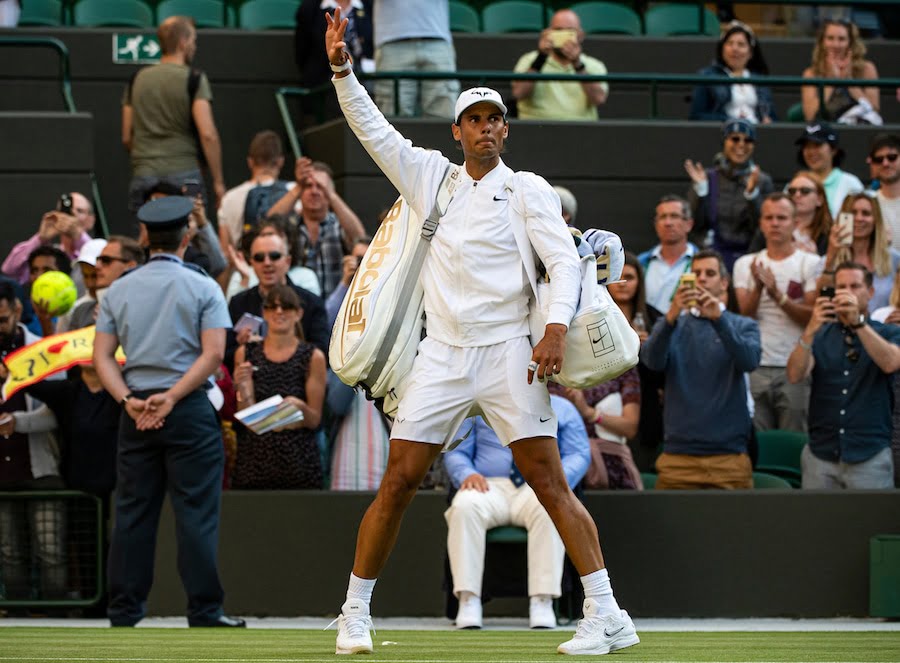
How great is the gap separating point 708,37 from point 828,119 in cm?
208

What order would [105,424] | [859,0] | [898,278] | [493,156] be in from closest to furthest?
[493,156] < [105,424] < [898,278] < [859,0]

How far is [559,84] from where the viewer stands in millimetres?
14438

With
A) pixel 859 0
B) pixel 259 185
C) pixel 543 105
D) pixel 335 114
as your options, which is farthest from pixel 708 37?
pixel 259 185

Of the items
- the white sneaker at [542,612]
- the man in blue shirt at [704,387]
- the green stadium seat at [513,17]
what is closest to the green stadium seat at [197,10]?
the green stadium seat at [513,17]

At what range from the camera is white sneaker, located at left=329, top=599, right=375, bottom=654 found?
23.3ft

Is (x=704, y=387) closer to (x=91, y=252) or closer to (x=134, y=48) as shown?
(x=91, y=252)

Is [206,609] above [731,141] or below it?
below

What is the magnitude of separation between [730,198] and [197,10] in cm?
618

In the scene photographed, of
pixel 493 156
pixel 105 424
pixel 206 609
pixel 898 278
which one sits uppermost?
pixel 493 156

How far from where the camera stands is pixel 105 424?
415 inches

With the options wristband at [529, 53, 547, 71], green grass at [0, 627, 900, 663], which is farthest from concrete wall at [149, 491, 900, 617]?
wristband at [529, 53, 547, 71]

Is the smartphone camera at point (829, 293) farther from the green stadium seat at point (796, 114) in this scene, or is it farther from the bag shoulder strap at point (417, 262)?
the green stadium seat at point (796, 114)

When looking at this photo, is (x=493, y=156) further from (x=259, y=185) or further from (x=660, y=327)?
(x=259, y=185)

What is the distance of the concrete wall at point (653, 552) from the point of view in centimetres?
1087
